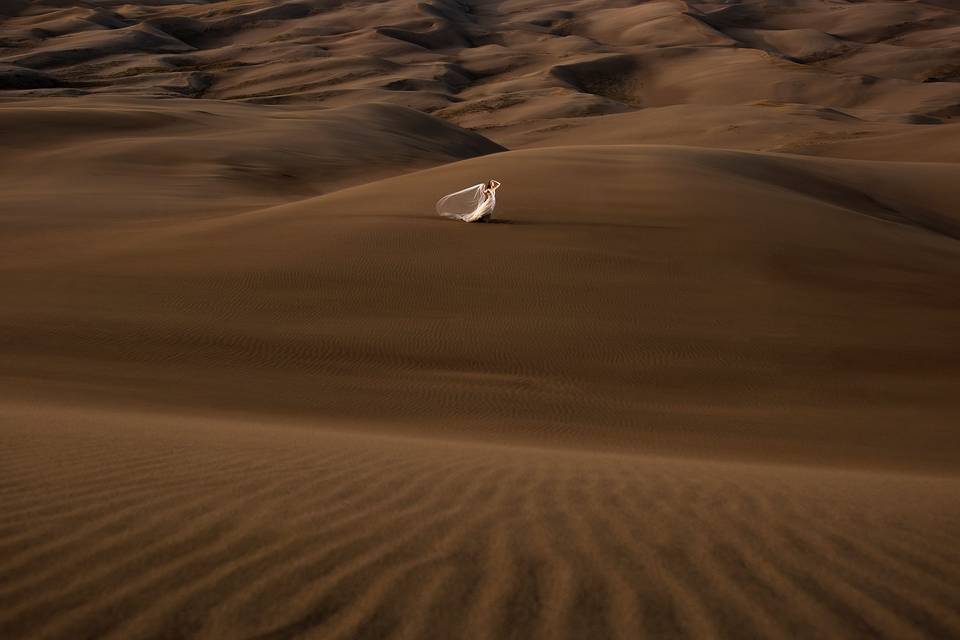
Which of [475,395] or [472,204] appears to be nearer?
[475,395]

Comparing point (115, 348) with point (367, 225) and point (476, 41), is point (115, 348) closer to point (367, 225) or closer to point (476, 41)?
point (367, 225)

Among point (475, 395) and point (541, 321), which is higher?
point (541, 321)

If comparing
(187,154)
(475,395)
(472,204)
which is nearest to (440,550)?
(475,395)

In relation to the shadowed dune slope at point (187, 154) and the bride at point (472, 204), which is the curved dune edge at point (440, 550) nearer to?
the bride at point (472, 204)

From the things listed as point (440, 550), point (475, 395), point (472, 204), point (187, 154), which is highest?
point (187, 154)

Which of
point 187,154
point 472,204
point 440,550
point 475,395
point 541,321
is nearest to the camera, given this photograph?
point 440,550

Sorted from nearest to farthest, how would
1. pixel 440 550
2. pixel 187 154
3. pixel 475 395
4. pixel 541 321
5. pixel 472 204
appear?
pixel 440 550, pixel 475 395, pixel 541 321, pixel 472 204, pixel 187 154

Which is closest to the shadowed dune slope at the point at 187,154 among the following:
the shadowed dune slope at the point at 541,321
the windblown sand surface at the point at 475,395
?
the windblown sand surface at the point at 475,395

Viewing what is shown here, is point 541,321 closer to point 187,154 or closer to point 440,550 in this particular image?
point 440,550
